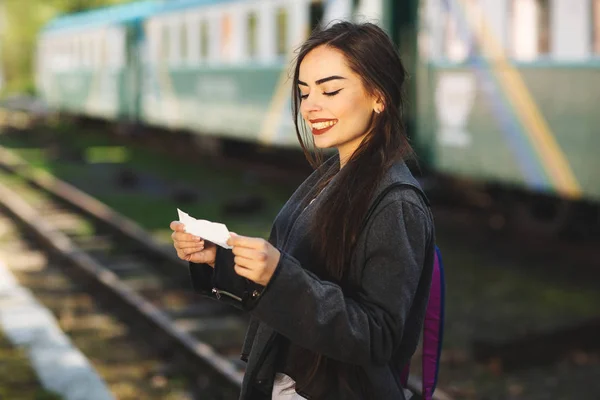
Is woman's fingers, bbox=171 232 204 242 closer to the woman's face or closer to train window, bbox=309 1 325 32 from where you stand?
the woman's face

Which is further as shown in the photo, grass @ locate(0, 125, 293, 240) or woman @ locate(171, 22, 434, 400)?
grass @ locate(0, 125, 293, 240)

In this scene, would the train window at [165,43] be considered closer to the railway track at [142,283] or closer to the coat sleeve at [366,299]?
the railway track at [142,283]

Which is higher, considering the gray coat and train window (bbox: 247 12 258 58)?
train window (bbox: 247 12 258 58)

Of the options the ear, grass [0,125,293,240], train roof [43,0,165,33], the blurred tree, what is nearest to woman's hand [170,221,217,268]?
the ear

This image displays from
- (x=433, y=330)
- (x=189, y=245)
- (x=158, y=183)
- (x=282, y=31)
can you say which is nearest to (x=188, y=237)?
(x=189, y=245)

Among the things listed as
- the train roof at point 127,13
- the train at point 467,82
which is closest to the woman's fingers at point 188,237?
the train at point 467,82

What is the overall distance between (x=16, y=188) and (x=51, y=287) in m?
7.21

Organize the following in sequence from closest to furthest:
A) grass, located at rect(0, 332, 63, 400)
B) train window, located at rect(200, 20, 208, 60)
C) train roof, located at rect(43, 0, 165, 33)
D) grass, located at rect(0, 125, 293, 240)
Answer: grass, located at rect(0, 332, 63, 400) → grass, located at rect(0, 125, 293, 240) → train window, located at rect(200, 20, 208, 60) → train roof, located at rect(43, 0, 165, 33)

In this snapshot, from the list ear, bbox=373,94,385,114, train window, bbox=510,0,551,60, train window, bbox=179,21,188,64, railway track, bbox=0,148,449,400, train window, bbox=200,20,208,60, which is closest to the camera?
ear, bbox=373,94,385,114

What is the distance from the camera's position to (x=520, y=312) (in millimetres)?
7402

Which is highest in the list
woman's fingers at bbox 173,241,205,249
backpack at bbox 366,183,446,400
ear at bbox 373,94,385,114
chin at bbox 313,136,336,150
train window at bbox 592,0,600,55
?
train window at bbox 592,0,600,55

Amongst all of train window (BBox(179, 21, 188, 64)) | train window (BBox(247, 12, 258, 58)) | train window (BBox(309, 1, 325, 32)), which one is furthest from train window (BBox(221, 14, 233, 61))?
train window (BBox(309, 1, 325, 32))

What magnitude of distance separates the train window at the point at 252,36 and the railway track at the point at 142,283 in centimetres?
372

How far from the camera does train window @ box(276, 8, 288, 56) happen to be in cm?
1467
